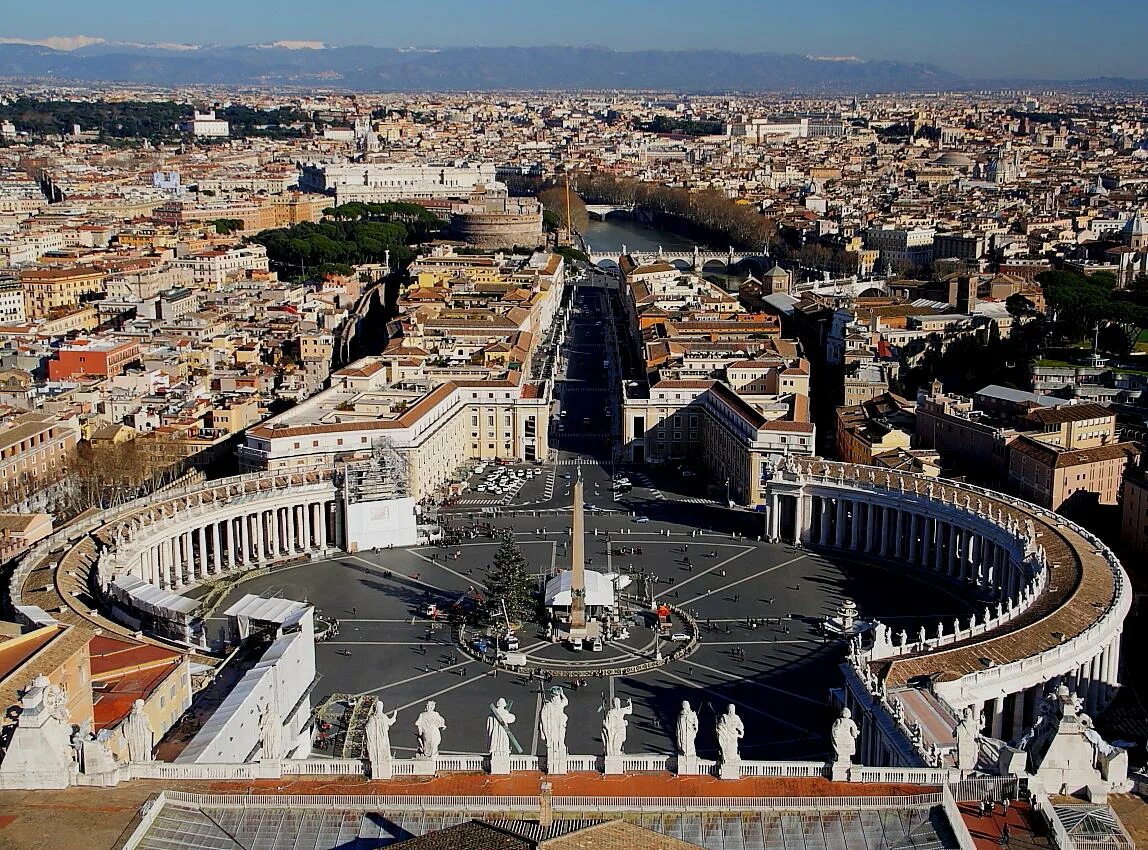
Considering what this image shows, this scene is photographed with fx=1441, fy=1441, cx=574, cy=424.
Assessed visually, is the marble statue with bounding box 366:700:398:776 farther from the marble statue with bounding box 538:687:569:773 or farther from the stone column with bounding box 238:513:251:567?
the stone column with bounding box 238:513:251:567

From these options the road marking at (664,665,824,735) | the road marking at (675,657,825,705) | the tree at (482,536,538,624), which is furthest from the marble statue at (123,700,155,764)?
the tree at (482,536,538,624)

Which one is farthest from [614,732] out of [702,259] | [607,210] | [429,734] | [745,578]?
[607,210]

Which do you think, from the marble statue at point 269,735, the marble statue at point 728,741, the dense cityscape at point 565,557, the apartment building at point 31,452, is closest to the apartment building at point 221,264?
the dense cityscape at point 565,557

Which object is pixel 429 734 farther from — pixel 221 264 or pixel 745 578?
pixel 221 264

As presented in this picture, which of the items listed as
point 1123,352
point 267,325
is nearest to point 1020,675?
point 1123,352

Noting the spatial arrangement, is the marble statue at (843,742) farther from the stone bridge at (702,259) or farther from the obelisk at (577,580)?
the stone bridge at (702,259)
